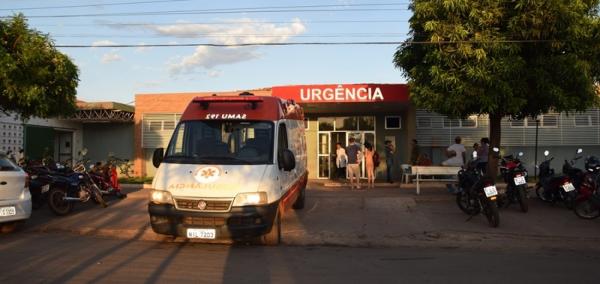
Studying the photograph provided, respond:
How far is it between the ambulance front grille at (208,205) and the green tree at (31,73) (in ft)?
20.2

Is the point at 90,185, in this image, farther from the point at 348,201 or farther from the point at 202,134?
the point at 348,201

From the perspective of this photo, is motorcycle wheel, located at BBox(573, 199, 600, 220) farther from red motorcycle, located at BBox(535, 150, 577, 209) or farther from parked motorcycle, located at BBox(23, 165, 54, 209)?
parked motorcycle, located at BBox(23, 165, 54, 209)

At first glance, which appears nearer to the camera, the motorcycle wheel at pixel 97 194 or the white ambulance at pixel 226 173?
the white ambulance at pixel 226 173

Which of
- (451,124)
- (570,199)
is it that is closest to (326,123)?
(451,124)

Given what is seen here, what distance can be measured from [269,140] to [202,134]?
1174 mm

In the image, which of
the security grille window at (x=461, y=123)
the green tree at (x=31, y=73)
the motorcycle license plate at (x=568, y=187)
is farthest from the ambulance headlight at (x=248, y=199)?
the security grille window at (x=461, y=123)

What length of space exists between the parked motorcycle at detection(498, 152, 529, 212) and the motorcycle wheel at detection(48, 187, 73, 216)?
30.6 feet

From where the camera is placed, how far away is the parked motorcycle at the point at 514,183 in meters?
11.2

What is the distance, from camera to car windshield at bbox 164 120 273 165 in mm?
8609

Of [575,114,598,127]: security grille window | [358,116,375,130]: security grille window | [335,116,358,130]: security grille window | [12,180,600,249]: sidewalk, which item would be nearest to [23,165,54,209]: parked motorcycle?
[12,180,600,249]: sidewalk

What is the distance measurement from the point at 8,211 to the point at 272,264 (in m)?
4.93

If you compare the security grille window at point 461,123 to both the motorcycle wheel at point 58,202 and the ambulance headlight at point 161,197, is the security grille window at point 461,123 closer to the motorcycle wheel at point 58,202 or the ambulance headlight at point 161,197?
the motorcycle wheel at point 58,202

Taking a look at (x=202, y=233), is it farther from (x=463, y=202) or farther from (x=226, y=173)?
(x=463, y=202)

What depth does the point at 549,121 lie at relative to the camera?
805 inches
